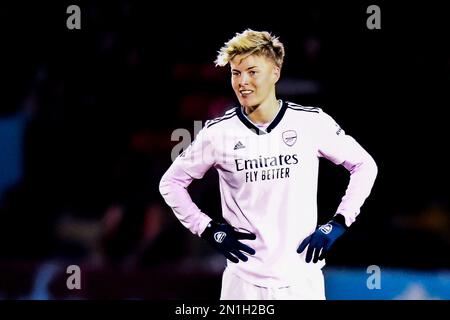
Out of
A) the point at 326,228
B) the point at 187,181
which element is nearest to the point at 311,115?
the point at 326,228

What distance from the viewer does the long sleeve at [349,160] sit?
446 centimetres

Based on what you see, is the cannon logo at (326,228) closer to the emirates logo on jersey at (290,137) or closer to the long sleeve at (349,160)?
the long sleeve at (349,160)

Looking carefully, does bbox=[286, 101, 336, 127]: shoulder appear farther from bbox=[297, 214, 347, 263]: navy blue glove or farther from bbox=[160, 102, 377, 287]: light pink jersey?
bbox=[297, 214, 347, 263]: navy blue glove

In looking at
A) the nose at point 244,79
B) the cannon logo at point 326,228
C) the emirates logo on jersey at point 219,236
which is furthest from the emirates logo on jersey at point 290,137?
the emirates logo on jersey at point 219,236

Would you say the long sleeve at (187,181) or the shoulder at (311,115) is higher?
the shoulder at (311,115)

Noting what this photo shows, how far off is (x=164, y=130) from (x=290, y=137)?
2.40 m

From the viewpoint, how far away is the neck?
4453mm

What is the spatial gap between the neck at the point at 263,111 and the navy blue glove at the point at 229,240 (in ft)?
1.87

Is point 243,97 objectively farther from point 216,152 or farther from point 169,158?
point 169,158

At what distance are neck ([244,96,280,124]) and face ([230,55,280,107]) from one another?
0.07 ft

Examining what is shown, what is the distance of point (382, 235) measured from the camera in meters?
6.00

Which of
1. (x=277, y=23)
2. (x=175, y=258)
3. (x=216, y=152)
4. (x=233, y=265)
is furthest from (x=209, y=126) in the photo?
(x=277, y=23)

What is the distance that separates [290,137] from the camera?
4426 millimetres

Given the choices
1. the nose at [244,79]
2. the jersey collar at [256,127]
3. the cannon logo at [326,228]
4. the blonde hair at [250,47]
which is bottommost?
the cannon logo at [326,228]
